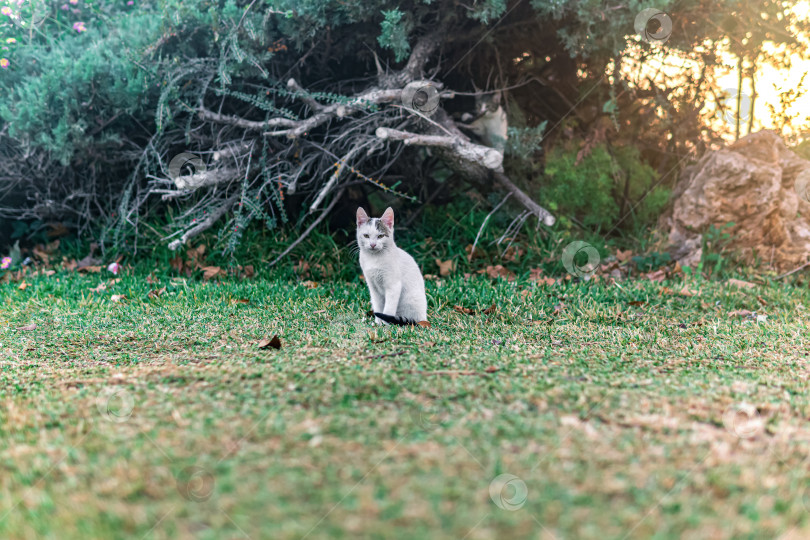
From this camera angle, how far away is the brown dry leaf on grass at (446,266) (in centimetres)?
504

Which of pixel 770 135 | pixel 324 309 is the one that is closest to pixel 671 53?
pixel 770 135

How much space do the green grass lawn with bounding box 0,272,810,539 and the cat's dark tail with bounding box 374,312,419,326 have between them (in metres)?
0.15

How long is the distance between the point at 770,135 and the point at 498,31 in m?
2.77

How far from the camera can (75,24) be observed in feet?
21.0

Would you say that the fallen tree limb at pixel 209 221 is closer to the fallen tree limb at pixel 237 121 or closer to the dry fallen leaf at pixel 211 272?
the dry fallen leaf at pixel 211 272
